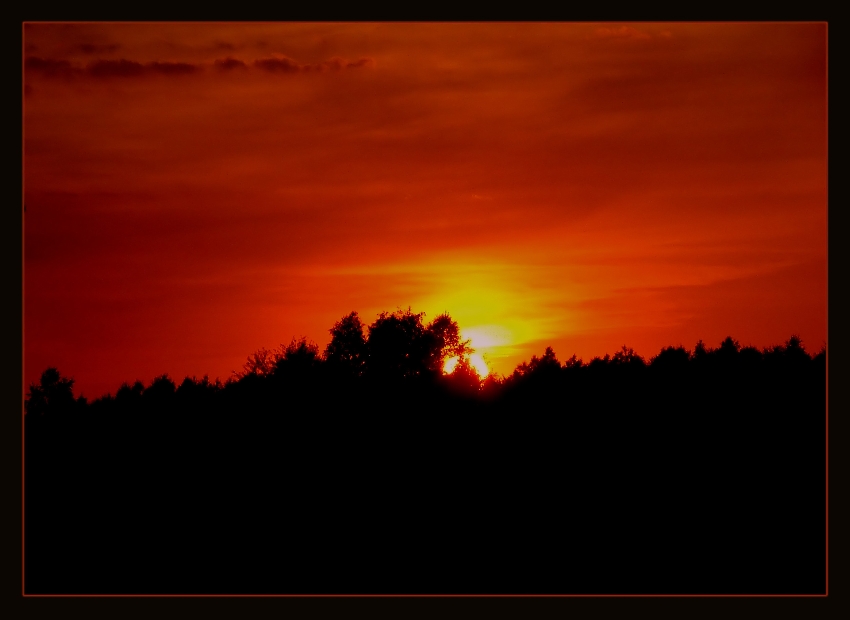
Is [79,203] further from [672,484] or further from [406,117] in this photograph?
[672,484]

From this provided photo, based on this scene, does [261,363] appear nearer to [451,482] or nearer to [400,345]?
[451,482]

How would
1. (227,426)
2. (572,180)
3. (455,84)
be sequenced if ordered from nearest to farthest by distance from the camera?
(455,84)
(572,180)
(227,426)

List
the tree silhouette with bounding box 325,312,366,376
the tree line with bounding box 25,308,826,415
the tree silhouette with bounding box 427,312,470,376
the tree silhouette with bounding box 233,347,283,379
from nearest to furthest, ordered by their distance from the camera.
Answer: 1. the tree line with bounding box 25,308,826,415
2. the tree silhouette with bounding box 233,347,283,379
3. the tree silhouette with bounding box 325,312,366,376
4. the tree silhouette with bounding box 427,312,470,376

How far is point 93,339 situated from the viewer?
16750 mm

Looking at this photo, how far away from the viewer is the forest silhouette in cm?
1515

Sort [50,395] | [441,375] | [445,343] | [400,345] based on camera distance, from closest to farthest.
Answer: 1. [50,395]
2. [441,375]
3. [445,343]
4. [400,345]

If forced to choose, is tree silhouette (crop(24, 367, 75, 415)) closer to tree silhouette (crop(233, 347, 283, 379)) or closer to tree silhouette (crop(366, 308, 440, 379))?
tree silhouette (crop(233, 347, 283, 379))

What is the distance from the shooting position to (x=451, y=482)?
17.0 metres

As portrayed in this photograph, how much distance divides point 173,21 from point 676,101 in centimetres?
782

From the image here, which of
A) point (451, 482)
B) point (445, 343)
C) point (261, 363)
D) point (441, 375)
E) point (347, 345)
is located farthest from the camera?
point (445, 343)

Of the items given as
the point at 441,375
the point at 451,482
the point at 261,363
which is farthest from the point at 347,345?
the point at 451,482

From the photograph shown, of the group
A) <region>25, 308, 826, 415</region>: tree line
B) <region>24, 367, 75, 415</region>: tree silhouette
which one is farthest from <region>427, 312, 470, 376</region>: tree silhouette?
<region>24, 367, 75, 415</region>: tree silhouette

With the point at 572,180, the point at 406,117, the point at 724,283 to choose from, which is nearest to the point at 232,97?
the point at 406,117

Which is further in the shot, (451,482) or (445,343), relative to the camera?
(445,343)
